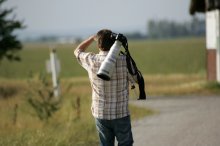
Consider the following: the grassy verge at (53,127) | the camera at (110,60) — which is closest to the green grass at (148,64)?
the grassy verge at (53,127)

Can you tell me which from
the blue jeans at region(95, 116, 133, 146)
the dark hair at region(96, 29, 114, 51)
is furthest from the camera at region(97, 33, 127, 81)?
the blue jeans at region(95, 116, 133, 146)

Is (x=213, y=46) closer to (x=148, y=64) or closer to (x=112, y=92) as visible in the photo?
(x=112, y=92)

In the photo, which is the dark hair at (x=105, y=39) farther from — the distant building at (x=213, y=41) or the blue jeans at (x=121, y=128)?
the distant building at (x=213, y=41)

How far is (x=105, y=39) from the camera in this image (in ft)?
21.4

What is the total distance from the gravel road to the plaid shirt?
3.48 m

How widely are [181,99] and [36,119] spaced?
5185mm

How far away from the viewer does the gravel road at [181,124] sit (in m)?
10.2

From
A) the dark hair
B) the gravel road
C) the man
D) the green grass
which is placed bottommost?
the green grass

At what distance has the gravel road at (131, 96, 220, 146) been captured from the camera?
10211 millimetres

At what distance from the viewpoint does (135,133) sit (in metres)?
11.6

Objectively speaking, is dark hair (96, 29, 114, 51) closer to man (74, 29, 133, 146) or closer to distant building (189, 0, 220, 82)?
man (74, 29, 133, 146)

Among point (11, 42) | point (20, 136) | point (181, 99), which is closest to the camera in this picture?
point (20, 136)

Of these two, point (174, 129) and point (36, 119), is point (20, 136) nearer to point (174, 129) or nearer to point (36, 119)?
point (174, 129)

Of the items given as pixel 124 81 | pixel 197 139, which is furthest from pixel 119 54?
pixel 197 139
